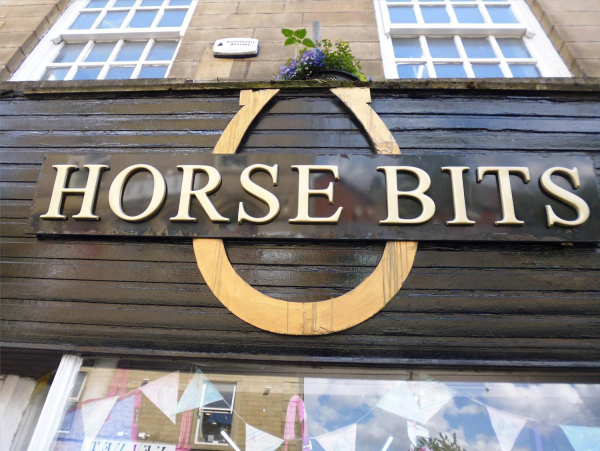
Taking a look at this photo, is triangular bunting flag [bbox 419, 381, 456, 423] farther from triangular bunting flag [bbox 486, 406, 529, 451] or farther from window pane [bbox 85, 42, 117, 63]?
window pane [bbox 85, 42, 117, 63]

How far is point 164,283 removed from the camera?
2.91m

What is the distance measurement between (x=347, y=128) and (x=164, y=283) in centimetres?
205

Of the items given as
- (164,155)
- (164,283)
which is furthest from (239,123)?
(164,283)

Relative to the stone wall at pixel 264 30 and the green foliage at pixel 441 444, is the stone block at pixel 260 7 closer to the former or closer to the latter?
the stone wall at pixel 264 30

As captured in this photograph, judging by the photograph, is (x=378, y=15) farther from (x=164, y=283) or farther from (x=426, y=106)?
(x=164, y=283)

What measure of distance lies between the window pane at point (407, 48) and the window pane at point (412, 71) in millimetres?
197

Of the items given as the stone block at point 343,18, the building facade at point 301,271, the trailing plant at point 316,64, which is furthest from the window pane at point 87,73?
the stone block at point 343,18

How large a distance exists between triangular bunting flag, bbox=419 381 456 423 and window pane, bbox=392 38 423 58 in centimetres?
365

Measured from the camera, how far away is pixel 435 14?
15.6ft

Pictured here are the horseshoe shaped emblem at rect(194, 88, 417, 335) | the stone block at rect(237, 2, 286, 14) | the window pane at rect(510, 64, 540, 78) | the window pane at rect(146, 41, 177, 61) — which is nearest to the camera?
the horseshoe shaped emblem at rect(194, 88, 417, 335)

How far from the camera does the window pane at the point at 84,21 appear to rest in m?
5.02

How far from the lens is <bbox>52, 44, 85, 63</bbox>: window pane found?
→ 4738 mm

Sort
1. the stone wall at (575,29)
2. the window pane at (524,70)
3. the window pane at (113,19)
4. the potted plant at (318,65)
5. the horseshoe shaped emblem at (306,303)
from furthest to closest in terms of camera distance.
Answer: the window pane at (113,19)
the window pane at (524,70)
the stone wall at (575,29)
the potted plant at (318,65)
the horseshoe shaped emblem at (306,303)

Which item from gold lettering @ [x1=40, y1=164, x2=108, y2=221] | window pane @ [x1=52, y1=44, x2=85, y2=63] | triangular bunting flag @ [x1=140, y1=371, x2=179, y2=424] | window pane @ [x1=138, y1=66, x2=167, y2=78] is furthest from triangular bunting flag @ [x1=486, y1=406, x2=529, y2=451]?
window pane @ [x1=52, y1=44, x2=85, y2=63]
